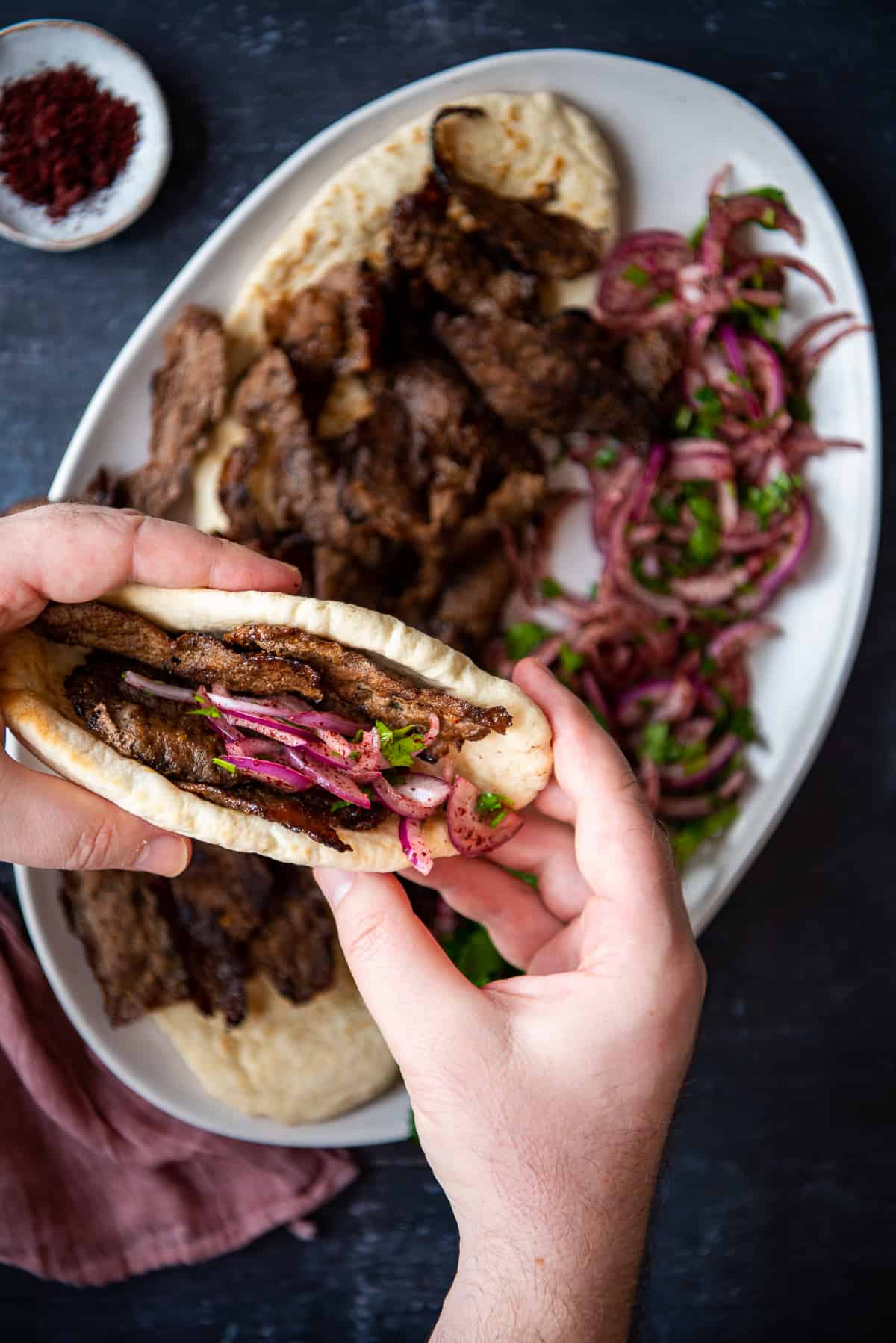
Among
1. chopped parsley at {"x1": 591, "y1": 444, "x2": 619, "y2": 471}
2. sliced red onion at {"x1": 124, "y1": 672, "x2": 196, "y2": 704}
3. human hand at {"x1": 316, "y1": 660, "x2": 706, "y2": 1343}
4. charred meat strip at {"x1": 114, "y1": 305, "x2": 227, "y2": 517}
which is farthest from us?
chopped parsley at {"x1": 591, "y1": 444, "x2": 619, "y2": 471}

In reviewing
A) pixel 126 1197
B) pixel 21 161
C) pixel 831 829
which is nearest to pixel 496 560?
pixel 831 829

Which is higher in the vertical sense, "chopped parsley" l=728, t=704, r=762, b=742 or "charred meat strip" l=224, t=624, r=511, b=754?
"charred meat strip" l=224, t=624, r=511, b=754

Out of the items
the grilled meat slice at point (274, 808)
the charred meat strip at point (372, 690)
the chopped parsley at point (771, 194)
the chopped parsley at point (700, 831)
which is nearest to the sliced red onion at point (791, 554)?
the chopped parsley at point (700, 831)

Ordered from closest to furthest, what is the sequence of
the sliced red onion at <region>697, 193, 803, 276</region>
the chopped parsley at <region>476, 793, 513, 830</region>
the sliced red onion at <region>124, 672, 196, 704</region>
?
the sliced red onion at <region>124, 672, 196, 704</region> → the chopped parsley at <region>476, 793, 513, 830</region> → the sliced red onion at <region>697, 193, 803, 276</region>

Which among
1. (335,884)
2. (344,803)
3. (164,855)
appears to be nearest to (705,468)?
(344,803)

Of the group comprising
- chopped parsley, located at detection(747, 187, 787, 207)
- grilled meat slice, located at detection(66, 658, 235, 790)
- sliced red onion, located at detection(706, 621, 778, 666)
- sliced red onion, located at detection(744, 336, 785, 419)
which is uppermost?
chopped parsley, located at detection(747, 187, 787, 207)

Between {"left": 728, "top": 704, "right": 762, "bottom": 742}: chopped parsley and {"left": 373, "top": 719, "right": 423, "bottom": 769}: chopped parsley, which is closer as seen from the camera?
{"left": 373, "top": 719, "right": 423, "bottom": 769}: chopped parsley

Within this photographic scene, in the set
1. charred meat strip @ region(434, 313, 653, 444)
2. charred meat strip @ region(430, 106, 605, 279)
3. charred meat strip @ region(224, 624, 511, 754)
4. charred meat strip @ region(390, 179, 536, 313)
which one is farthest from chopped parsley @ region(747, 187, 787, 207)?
charred meat strip @ region(224, 624, 511, 754)

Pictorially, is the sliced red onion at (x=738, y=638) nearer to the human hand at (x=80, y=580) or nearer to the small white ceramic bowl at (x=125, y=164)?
the human hand at (x=80, y=580)

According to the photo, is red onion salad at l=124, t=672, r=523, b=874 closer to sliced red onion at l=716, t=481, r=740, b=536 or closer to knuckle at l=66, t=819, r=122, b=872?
knuckle at l=66, t=819, r=122, b=872
